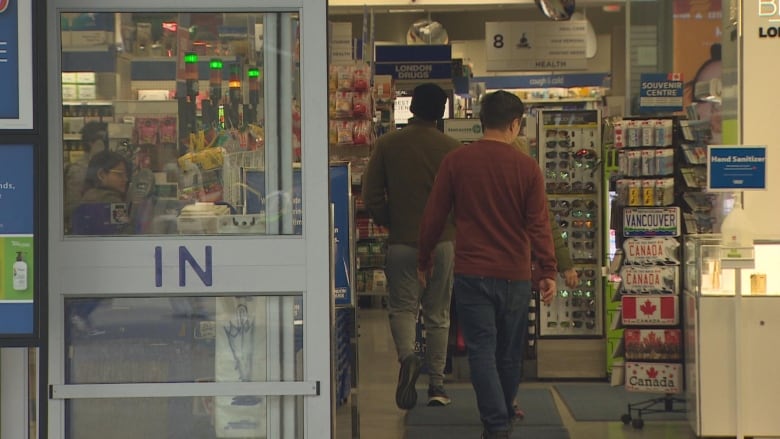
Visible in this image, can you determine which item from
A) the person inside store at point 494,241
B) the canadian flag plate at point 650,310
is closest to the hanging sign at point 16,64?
the person inside store at point 494,241

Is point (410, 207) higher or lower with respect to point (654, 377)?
higher

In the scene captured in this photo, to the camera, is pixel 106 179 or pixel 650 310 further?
pixel 650 310

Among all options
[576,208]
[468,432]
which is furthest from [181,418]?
[576,208]

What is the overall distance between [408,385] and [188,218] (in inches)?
109

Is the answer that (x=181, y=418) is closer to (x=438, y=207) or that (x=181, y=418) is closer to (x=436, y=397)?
(x=438, y=207)

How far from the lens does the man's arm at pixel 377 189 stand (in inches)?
252

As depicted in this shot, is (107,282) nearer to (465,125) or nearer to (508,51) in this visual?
(465,125)

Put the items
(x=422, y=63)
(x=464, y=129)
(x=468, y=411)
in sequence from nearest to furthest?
(x=468, y=411) < (x=464, y=129) < (x=422, y=63)

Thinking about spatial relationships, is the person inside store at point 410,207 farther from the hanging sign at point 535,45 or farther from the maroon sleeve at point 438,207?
the hanging sign at point 535,45

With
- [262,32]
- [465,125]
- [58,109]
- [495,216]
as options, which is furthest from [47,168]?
[465,125]

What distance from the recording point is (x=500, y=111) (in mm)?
5211

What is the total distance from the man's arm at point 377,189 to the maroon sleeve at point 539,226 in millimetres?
1399

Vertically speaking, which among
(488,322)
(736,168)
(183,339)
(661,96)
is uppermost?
(661,96)

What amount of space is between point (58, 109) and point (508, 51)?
14.8 m
